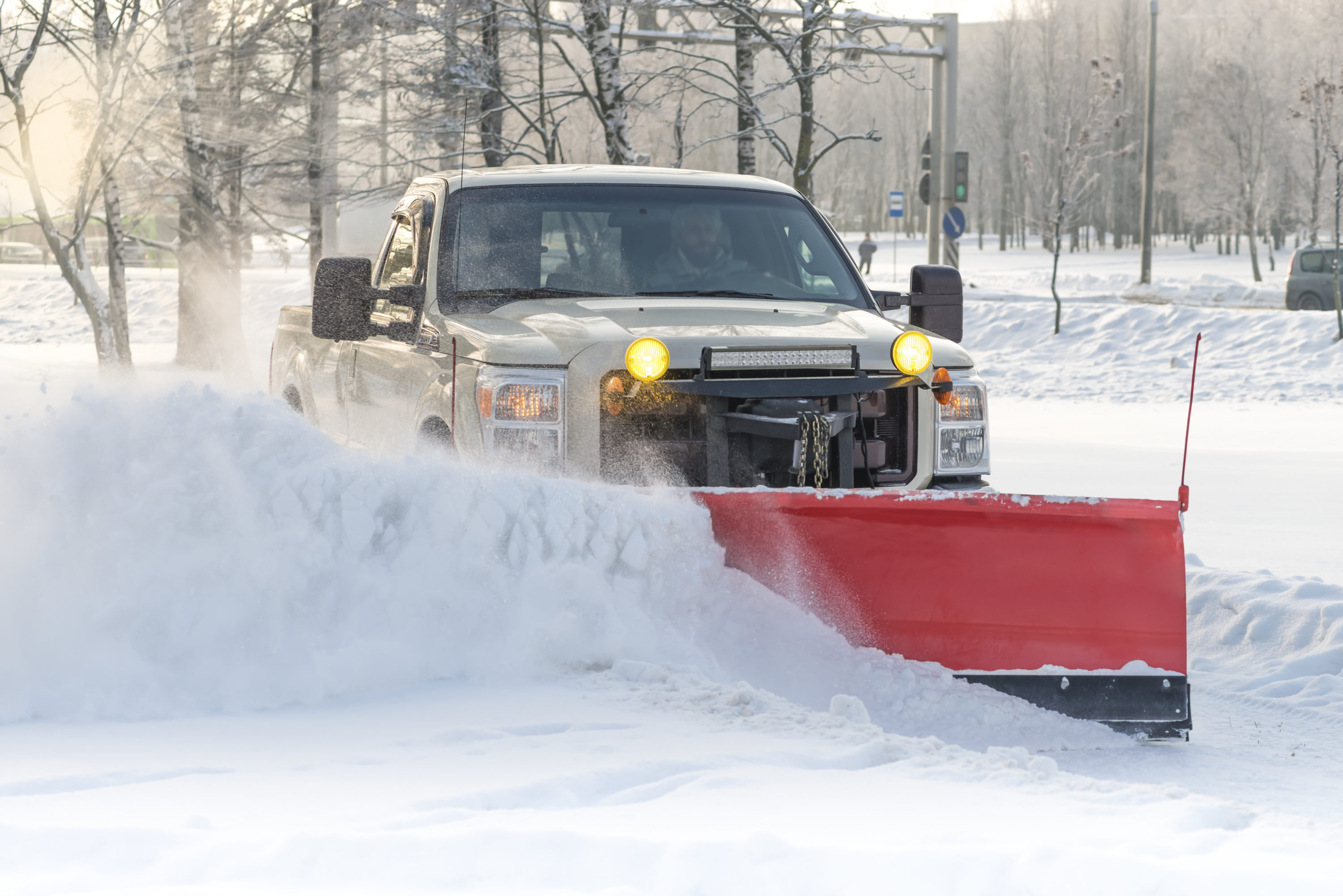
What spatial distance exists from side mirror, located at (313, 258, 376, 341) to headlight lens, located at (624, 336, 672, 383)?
125 cm

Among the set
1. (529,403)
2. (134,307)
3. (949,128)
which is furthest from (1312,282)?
(529,403)

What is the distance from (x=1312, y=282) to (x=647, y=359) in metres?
23.8

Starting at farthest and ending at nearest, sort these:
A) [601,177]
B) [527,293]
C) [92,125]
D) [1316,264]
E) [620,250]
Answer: [1316,264] → [92,125] → [601,177] → [620,250] → [527,293]

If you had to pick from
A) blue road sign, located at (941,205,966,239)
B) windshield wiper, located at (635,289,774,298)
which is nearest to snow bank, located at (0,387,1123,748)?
windshield wiper, located at (635,289,774,298)

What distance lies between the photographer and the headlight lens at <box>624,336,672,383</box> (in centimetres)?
412

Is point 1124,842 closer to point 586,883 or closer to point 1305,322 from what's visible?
point 586,883

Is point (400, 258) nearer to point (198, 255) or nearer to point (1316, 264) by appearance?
point (198, 255)

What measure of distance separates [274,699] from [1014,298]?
24.1 meters

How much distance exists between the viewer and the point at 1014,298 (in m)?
26.3

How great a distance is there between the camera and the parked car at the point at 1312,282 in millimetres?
24719

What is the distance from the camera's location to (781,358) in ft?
14.1

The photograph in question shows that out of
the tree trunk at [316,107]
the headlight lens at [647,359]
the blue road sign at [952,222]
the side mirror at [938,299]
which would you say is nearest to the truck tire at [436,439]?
the headlight lens at [647,359]

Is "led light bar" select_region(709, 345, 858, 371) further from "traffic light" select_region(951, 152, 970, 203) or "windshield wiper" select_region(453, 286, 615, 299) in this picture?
"traffic light" select_region(951, 152, 970, 203)

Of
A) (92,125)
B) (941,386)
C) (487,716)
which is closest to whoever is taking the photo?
(487,716)
